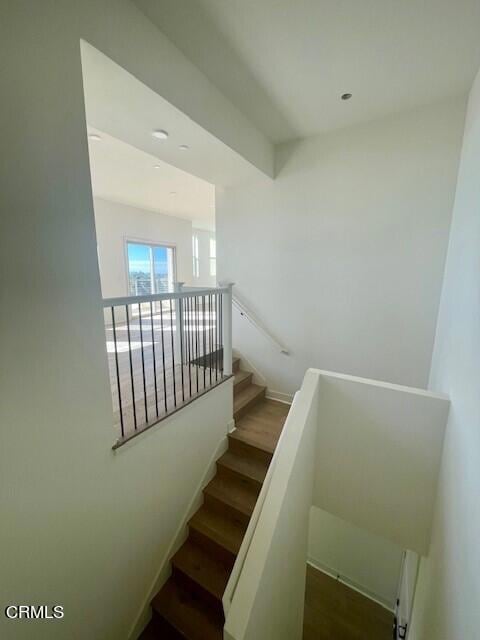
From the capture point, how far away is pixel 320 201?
9.61 ft

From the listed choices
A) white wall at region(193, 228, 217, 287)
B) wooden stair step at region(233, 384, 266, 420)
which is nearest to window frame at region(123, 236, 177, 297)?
white wall at region(193, 228, 217, 287)

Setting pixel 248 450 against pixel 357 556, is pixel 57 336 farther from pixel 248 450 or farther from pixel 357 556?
pixel 357 556

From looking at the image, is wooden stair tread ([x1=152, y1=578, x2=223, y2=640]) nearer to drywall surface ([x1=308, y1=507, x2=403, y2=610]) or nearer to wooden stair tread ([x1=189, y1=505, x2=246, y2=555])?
wooden stair tread ([x1=189, y1=505, x2=246, y2=555])

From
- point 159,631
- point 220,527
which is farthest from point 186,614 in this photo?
point 220,527

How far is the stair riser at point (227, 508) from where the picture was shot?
7.39 feet

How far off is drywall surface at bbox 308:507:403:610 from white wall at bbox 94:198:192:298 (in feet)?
17.6

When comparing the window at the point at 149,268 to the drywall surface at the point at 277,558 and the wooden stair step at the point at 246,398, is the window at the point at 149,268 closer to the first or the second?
the wooden stair step at the point at 246,398

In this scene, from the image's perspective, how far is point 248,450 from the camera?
2686 mm

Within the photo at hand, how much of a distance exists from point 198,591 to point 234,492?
2.37ft

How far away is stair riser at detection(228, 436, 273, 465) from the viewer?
103 inches

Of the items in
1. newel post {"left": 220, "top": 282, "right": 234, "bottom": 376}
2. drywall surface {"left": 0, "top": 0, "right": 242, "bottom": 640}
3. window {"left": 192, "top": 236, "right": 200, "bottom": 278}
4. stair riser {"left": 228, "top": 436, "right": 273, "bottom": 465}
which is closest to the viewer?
drywall surface {"left": 0, "top": 0, "right": 242, "bottom": 640}

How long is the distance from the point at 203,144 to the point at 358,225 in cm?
180

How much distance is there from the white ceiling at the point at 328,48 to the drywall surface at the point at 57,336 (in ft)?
0.94

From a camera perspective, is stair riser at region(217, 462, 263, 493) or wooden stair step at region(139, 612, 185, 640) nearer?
wooden stair step at region(139, 612, 185, 640)
